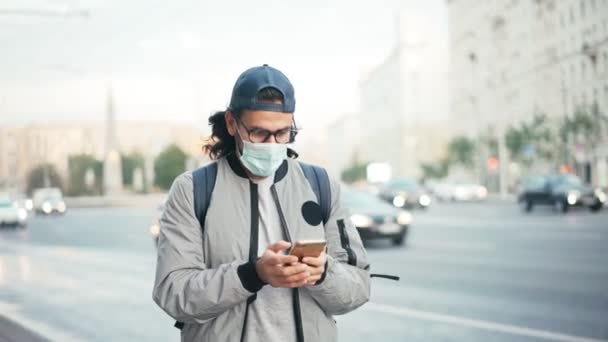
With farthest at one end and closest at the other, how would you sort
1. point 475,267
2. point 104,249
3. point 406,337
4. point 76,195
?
point 76,195 < point 104,249 < point 475,267 < point 406,337

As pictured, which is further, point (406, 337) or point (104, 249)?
point (104, 249)

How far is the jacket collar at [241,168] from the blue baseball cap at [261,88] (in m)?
0.18

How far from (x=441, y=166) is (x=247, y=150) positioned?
306 feet

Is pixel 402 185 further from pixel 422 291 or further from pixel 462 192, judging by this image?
pixel 422 291

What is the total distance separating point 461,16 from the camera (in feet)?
327

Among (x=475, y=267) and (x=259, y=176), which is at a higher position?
(x=259, y=176)

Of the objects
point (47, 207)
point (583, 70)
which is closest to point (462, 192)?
point (583, 70)

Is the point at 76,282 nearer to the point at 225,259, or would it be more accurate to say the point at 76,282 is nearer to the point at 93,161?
the point at 225,259

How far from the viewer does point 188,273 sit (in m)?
2.65

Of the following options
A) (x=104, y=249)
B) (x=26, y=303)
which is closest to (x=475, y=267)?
(x=26, y=303)

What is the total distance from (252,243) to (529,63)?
75239 mm

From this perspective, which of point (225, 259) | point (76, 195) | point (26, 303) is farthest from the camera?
point (76, 195)

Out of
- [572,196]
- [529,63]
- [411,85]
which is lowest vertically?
[572,196]

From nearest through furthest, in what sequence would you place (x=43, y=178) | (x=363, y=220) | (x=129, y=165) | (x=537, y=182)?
1. (x=363, y=220)
2. (x=537, y=182)
3. (x=129, y=165)
4. (x=43, y=178)
